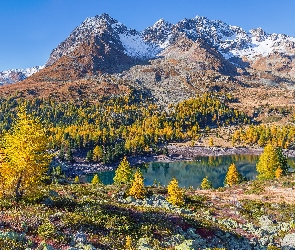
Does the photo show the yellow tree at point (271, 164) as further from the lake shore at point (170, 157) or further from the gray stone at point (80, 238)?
the lake shore at point (170, 157)

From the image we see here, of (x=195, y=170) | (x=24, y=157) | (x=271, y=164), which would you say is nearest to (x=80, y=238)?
(x=24, y=157)

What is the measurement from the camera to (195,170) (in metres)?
152

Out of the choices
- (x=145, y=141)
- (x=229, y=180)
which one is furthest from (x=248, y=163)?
(x=229, y=180)

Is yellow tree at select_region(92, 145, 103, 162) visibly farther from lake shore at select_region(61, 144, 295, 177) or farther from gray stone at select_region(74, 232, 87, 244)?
gray stone at select_region(74, 232, 87, 244)

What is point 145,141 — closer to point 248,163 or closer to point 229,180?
point 248,163

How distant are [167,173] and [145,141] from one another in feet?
160

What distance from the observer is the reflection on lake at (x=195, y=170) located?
128 metres

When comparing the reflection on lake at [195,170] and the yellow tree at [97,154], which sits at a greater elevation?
the yellow tree at [97,154]

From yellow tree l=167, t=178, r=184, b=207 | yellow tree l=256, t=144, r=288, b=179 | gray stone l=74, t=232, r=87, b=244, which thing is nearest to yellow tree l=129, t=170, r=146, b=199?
yellow tree l=167, t=178, r=184, b=207

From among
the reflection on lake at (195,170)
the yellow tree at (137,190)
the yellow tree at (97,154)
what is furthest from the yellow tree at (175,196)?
the yellow tree at (97,154)

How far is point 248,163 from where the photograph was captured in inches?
6378

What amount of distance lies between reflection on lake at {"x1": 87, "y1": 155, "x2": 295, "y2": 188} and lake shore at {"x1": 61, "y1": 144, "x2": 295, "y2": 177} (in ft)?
19.2

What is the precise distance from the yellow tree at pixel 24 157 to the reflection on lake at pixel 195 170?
9572cm

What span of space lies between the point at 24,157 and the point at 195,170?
132236 mm
